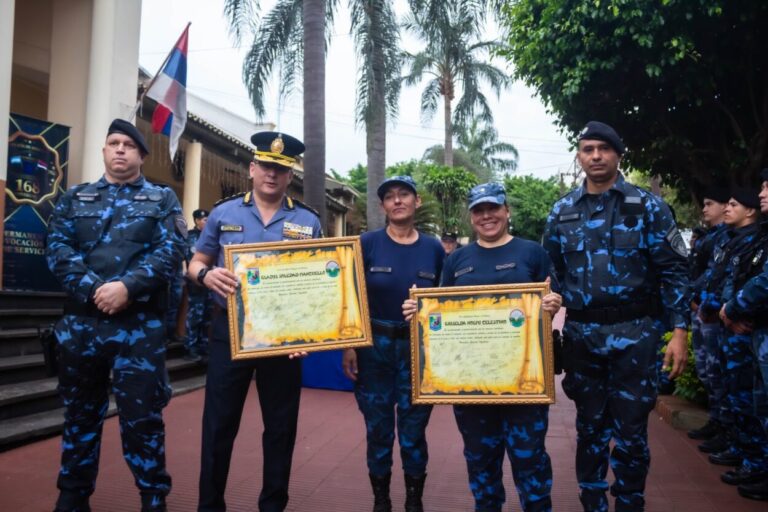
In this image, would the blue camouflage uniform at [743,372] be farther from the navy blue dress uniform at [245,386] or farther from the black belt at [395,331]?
the navy blue dress uniform at [245,386]

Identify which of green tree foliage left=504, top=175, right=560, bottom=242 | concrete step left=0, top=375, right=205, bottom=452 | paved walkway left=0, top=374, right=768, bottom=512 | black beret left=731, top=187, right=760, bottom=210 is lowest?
paved walkway left=0, top=374, right=768, bottom=512

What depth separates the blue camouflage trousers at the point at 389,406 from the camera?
3.47m

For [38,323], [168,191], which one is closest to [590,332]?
[168,191]

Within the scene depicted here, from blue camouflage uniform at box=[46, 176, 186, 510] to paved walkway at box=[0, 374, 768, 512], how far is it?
528mm

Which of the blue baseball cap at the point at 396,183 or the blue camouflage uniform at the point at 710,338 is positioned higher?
the blue baseball cap at the point at 396,183

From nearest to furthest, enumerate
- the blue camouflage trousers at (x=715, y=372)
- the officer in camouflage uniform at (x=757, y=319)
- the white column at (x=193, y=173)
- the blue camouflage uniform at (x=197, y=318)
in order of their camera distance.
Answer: the officer in camouflage uniform at (x=757, y=319)
the blue camouflage trousers at (x=715, y=372)
the blue camouflage uniform at (x=197, y=318)
the white column at (x=193, y=173)

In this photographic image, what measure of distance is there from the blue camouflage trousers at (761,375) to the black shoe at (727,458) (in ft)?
3.09

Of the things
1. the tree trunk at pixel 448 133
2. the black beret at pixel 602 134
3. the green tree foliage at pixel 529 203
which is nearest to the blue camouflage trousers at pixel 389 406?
the black beret at pixel 602 134

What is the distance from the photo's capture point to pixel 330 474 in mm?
4297

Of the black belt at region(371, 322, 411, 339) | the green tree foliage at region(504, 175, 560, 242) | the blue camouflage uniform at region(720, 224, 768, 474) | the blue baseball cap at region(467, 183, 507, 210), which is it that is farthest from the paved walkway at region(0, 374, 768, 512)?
the green tree foliage at region(504, 175, 560, 242)

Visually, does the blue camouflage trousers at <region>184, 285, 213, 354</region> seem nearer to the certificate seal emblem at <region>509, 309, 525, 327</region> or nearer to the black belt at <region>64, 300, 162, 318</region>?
the black belt at <region>64, 300, 162, 318</region>

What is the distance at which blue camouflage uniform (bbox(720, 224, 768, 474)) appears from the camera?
4145mm

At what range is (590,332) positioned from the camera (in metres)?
3.12

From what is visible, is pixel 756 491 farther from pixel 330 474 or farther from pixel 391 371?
pixel 330 474
